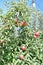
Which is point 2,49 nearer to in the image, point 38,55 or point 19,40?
point 19,40

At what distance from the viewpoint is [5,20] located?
4.20 meters

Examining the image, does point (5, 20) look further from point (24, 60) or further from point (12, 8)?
point (24, 60)

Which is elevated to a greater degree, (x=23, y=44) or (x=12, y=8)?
(x=12, y=8)

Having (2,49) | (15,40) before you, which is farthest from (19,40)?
(2,49)

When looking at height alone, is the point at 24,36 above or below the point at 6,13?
below

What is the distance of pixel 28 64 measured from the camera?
402cm

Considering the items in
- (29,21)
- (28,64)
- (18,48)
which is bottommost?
(28,64)

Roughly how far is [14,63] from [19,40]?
434 mm

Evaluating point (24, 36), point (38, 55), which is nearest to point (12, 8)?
point (24, 36)

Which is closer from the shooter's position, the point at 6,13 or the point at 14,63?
the point at 14,63

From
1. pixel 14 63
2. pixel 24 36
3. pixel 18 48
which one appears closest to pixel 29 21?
pixel 24 36

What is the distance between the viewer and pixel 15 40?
4.19 metres

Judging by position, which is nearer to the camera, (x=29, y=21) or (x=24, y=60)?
(x=24, y=60)

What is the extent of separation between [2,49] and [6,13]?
64 centimetres
